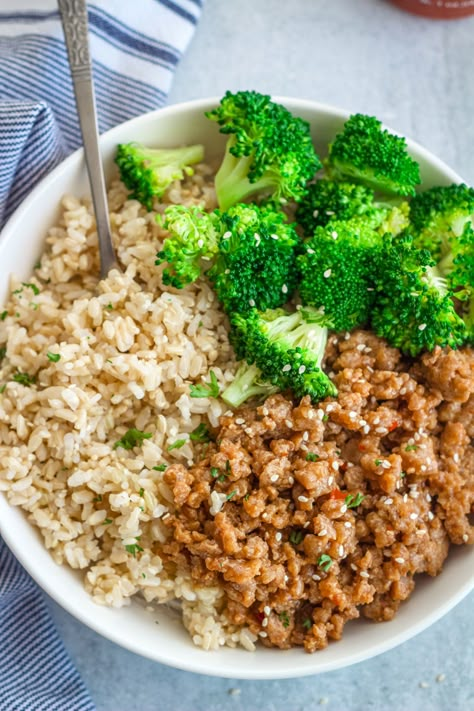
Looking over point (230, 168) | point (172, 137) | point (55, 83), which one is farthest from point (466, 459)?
point (55, 83)

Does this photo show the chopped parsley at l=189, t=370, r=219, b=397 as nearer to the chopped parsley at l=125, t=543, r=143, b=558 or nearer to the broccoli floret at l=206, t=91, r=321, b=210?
the chopped parsley at l=125, t=543, r=143, b=558

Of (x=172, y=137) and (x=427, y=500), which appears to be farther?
(x=172, y=137)

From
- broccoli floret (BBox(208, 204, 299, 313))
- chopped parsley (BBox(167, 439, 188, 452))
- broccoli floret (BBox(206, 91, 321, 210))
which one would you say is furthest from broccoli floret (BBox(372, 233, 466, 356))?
chopped parsley (BBox(167, 439, 188, 452))

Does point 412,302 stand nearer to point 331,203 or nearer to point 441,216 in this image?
point 441,216

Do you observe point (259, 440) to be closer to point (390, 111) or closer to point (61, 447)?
point (61, 447)

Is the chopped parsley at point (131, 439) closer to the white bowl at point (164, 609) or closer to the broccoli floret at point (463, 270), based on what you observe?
the white bowl at point (164, 609)

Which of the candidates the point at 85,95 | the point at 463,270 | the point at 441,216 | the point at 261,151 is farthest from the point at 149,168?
the point at 463,270
